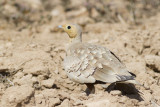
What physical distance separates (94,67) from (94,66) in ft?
0.05

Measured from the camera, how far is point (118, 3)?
33.0ft

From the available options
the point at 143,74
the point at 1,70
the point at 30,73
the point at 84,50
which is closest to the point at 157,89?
Answer: the point at 143,74

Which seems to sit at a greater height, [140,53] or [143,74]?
[140,53]

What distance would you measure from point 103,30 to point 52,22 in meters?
1.95

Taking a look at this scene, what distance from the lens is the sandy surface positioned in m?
3.85

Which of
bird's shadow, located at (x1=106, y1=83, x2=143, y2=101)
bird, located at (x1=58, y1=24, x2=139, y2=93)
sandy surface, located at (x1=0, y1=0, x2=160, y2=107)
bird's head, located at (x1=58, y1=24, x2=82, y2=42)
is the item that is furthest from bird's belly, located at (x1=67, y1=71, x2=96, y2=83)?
bird's head, located at (x1=58, y1=24, x2=82, y2=42)

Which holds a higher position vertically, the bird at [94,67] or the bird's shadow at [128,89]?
the bird at [94,67]

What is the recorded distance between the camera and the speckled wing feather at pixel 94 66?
3.98 metres

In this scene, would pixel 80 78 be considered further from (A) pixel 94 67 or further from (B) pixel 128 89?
(B) pixel 128 89

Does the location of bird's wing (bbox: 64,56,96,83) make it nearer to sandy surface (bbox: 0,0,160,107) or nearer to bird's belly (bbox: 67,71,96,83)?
bird's belly (bbox: 67,71,96,83)

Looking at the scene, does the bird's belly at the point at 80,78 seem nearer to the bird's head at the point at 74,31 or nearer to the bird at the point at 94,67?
the bird at the point at 94,67

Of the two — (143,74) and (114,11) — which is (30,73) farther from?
(114,11)

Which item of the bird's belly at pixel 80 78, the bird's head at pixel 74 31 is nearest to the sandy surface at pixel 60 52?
the bird's belly at pixel 80 78


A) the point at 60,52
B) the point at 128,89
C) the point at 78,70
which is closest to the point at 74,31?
the point at 60,52
